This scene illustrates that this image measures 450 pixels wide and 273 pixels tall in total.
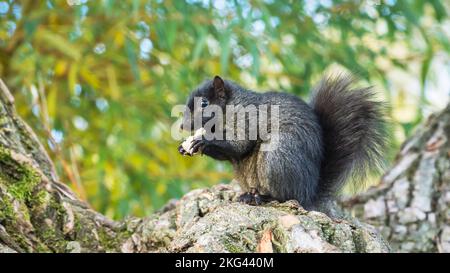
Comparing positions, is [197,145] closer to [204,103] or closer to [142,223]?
[204,103]

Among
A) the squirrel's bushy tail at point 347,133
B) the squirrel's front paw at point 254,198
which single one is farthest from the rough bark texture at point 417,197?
the squirrel's front paw at point 254,198

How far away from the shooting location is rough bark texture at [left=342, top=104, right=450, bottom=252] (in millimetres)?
2645

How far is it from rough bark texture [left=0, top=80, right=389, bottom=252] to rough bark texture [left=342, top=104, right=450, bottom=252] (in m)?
0.62

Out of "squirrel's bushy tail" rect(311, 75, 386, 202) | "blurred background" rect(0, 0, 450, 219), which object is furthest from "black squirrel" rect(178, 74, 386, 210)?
"blurred background" rect(0, 0, 450, 219)

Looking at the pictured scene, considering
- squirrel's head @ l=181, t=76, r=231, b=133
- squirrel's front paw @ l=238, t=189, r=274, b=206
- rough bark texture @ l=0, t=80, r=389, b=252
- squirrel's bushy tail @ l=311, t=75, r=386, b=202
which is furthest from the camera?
squirrel's head @ l=181, t=76, r=231, b=133

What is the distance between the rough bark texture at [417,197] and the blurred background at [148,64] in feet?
1.17

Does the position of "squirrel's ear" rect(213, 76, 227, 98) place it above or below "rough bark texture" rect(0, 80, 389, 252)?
above

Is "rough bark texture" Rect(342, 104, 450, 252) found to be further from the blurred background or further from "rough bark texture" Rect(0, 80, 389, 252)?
"rough bark texture" Rect(0, 80, 389, 252)

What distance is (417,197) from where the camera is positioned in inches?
109

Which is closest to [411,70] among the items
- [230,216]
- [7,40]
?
[7,40]

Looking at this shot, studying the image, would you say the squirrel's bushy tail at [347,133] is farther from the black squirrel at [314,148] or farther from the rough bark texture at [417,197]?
the rough bark texture at [417,197]

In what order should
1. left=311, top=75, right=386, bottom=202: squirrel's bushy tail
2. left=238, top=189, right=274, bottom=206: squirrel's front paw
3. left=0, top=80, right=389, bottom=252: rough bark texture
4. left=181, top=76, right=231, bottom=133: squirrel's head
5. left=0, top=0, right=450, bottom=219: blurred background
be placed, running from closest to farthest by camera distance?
left=0, top=80, right=389, bottom=252: rough bark texture < left=238, top=189, right=274, bottom=206: squirrel's front paw < left=311, top=75, right=386, bottom=202: squirrel's bushy tail < left=181, top=76, right=231, bottom=133: squirrel's head < left=0, top=0, right=450, bottom=219: blurred background

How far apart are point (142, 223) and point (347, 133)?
0.79m

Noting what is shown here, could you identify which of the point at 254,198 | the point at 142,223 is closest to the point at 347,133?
the point at 254,198
